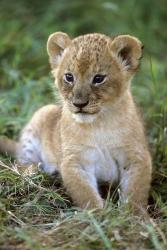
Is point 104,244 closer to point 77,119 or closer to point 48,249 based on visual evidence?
point 48,249

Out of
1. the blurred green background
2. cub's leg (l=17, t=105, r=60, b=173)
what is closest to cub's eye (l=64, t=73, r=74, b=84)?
cub's leg (l=17, t=105, r=60, b=173)

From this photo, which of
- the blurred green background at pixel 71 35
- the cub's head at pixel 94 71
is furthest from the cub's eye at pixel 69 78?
the blurred green background at pixel 71 35

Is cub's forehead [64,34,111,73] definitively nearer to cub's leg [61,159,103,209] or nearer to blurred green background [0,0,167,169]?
cub's leg [61,159,103,209]

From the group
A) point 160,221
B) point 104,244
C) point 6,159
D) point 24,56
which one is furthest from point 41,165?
point 24,56

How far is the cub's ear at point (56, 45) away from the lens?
8.01m

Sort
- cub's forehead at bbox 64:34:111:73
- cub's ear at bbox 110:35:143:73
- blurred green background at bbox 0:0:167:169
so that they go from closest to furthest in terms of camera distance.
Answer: cub's forehead at bbox 64:34:111:73 → cub's ear at bbox 110:35:143:73 → blurred green background at bbox 0:0:167:169

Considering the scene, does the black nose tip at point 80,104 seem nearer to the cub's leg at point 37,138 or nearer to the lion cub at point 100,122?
the lion cub at point 100,122

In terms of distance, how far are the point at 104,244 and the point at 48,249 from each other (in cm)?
47

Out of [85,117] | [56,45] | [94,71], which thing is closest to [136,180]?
[85,117]

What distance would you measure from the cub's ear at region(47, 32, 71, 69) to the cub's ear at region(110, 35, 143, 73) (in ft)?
1.87

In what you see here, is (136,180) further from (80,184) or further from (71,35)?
(71,35)

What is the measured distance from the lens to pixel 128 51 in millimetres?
7742

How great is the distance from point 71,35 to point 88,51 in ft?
20.9

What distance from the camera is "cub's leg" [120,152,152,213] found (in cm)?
753
